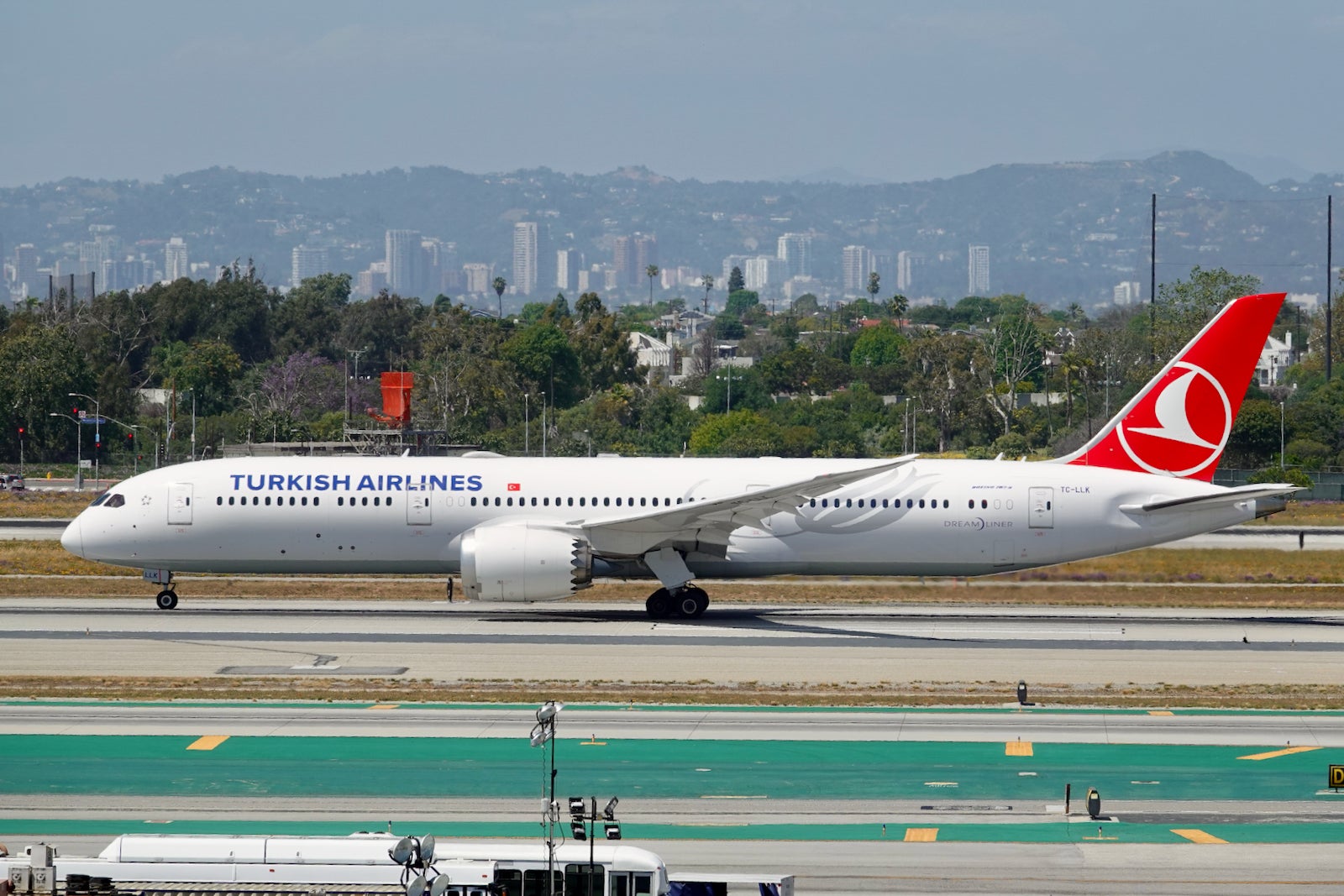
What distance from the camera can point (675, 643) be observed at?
125 ft

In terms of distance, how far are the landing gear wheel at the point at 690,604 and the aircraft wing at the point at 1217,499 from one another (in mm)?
11288

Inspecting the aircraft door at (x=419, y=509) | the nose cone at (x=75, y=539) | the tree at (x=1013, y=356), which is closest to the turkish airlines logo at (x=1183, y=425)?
the aircraft door at (x=419, y=509)

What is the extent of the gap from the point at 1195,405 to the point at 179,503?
2692cm

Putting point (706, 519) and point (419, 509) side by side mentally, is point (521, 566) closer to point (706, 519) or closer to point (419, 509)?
point (419, 509)

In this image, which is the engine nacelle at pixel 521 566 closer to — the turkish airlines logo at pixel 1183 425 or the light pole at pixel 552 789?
the turkish airlines logo at pixel 1183 425

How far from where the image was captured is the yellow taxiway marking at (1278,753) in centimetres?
2636

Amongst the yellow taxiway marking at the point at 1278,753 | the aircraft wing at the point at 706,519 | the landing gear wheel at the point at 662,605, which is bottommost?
the yellow taxiway marking at the point at 1278,753

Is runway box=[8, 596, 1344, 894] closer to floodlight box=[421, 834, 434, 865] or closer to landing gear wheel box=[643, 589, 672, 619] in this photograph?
landing gear wheel box=[643, 589, 672, 619]

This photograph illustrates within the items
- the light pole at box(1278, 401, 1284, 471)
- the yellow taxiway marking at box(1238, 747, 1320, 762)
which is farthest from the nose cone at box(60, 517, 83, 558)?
the light pole at box(1278, 401, 1284, 471)

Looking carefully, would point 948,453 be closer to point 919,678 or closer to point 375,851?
point 919,678

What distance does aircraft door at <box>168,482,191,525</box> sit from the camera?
140ft

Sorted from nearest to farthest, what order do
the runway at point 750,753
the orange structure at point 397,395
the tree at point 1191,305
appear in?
1. the runway at point 750,753
2. the orange structure at point 397,395
3. the tree at point 1191,305

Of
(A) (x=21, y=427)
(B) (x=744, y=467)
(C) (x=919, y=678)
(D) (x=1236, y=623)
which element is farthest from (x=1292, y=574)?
(A) (x=21, y=427)

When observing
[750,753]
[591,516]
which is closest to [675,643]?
[591,516]
